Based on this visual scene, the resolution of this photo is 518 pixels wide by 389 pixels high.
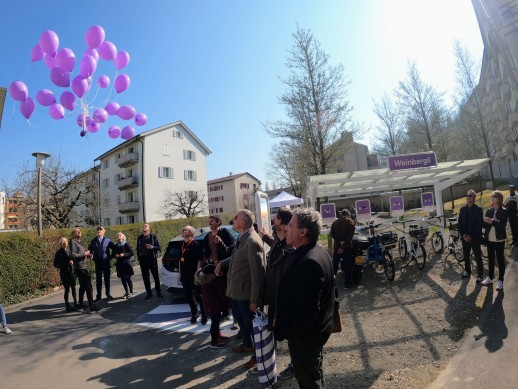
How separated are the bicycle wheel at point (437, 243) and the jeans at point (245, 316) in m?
7.71

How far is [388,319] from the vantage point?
17.4 feet

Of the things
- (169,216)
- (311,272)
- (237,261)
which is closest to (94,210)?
(169,216)

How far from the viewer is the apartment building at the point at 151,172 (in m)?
39.9

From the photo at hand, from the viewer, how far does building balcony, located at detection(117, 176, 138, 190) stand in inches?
1580

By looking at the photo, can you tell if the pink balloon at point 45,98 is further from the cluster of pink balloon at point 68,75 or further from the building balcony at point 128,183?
the building balcony at point 128,183

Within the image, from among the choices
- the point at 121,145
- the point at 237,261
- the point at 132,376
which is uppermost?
the point at 121,145

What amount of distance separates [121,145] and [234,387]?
43.4 meters

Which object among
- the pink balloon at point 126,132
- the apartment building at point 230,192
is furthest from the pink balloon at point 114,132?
the apartment building at point 230,192

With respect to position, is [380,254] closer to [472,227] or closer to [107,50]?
[472,227]

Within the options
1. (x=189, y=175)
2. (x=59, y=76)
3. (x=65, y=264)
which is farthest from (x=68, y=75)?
(x=189, y=175)

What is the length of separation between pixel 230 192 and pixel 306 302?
69.3 meters

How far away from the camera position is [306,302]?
245 cm

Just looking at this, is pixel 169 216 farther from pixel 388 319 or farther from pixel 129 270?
pixel 388 319

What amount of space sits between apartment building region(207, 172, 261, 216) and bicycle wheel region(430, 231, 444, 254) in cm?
5786
